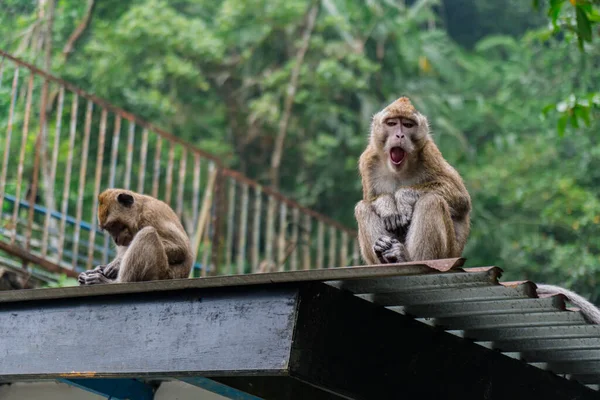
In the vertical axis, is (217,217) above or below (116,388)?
above

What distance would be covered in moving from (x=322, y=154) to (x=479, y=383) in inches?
694

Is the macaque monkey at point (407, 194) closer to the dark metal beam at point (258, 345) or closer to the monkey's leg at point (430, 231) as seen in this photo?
the monkey's leg at point (430, 231)

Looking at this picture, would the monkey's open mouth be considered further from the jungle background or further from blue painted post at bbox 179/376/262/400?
the jungle background

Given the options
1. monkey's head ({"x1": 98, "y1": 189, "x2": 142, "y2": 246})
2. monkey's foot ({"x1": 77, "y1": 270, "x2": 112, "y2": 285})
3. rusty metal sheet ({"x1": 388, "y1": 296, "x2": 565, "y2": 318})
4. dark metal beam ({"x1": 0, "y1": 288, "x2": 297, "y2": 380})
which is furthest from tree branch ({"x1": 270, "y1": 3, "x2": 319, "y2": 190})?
rusty metal sheet ({"x1": 388, "y1": 296, "x2": 565, "y2": 318})

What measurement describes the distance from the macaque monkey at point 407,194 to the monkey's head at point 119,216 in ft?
5.03

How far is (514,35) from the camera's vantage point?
33.3 metres

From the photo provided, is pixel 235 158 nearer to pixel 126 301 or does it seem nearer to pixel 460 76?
pixel 460 76

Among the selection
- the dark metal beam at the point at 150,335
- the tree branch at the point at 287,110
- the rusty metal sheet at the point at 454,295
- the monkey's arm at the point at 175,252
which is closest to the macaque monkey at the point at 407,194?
the rusty metal sheet at the point at 454,295

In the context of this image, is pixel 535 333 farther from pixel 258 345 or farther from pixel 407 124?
pixel 407 124

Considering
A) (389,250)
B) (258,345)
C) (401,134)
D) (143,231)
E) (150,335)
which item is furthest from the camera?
(143,231)

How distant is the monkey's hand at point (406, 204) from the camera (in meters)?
5.42

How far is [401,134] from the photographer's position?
556 centimetres

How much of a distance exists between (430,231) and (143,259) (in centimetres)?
171

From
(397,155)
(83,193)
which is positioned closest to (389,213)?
(397,155)
